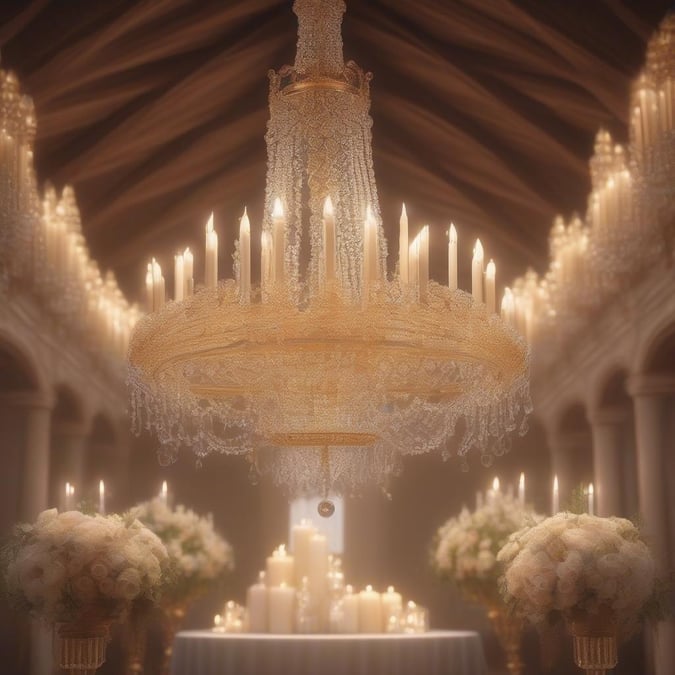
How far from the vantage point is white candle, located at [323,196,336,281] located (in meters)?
Result: 5.40

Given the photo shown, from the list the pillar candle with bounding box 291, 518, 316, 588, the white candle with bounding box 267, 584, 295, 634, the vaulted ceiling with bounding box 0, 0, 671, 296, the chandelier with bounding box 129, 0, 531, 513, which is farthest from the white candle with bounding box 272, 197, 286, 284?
the vaulted ceiling with bounding box 0, 0, 671, 296

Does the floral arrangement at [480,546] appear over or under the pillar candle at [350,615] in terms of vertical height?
over

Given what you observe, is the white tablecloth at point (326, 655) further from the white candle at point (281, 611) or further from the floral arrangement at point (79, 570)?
the white candle at point (281, 611)

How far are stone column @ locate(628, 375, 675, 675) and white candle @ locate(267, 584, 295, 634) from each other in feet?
12.9

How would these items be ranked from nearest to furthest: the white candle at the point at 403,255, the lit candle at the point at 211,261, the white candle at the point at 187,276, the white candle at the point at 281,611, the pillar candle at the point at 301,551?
the white candle at the point at 403,255 → the lit candle at the point at 211,261 → the white candle at the point at 187,276 → the white candle at the point at 281,611 → the pillar candle at the point at 301,551

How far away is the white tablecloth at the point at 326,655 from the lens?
678cm

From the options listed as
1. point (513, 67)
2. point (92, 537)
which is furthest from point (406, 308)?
point (513, 67)

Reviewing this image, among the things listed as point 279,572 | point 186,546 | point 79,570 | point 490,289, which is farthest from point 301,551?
point 490,289

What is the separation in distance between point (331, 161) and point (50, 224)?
17.0ft

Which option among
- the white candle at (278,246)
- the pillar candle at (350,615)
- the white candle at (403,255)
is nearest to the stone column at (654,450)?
the pillar candle at (350,615)

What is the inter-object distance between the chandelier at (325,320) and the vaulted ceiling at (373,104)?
3.20 m

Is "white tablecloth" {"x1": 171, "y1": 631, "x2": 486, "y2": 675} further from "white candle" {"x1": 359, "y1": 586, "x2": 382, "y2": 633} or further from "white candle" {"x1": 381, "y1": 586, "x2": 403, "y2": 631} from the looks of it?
"white candle" {"x1": 381, "y1": 586, "x2": 403, "y2": 631}

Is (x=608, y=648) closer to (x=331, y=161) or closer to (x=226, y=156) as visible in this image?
(x=331, y=161)

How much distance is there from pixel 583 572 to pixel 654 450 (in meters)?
4.52
